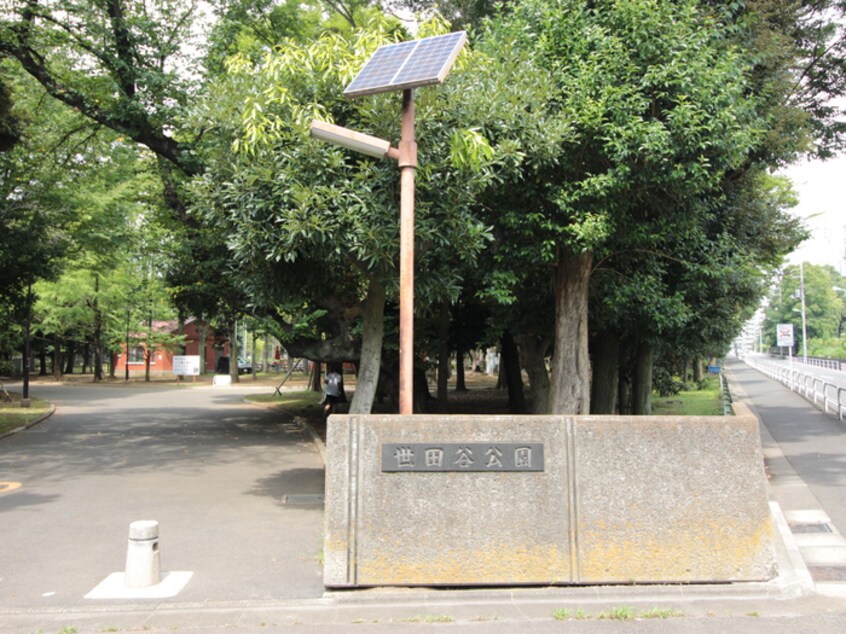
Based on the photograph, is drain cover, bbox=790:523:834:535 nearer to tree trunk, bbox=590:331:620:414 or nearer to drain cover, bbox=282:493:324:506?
drain cover, bbox=282:493:324:506

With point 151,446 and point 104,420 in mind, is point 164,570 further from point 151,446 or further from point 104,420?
point 104,420

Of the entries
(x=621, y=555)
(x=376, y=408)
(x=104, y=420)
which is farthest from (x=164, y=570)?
(x=376, y=408)

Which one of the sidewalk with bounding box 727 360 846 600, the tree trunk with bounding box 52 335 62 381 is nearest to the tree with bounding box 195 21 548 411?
the sidewalk with bounding box 727 360 846 600

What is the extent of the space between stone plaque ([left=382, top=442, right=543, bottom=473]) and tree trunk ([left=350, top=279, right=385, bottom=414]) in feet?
10.3

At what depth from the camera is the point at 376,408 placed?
2367 cm

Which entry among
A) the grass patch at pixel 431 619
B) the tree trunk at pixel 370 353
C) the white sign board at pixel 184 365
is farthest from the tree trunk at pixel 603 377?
the white sign board at pixel 184 365

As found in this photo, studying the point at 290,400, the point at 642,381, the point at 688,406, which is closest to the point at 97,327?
the point at 290,400

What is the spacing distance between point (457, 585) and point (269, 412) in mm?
19568

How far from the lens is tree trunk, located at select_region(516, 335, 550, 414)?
15055 millimetres

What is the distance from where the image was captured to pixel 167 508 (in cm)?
937

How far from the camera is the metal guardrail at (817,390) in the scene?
65.8ft

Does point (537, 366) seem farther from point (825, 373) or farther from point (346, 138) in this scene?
point (825, 373)

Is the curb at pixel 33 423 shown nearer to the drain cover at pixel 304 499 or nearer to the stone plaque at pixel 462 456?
the drain cover at pixel 304 499

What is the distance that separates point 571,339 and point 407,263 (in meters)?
5.49
